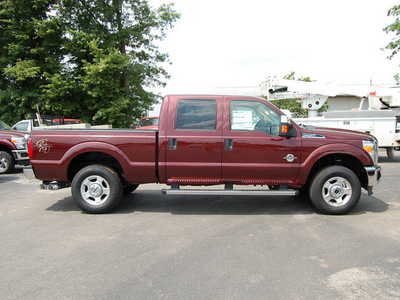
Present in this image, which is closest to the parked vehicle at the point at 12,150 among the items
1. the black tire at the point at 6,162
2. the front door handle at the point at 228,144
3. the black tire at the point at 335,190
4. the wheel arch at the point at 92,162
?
the black tire at the point at 6,162

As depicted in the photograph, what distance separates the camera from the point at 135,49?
18422 mm

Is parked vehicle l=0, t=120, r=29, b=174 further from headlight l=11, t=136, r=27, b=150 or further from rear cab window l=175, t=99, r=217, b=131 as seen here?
rear cab window l=175, t=99, r=217, b=131

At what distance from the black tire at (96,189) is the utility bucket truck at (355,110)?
8.37 m

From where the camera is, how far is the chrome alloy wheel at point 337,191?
4991 mm

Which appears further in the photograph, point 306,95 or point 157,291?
point 306,95

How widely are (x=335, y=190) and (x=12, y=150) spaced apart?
9334 millimetres

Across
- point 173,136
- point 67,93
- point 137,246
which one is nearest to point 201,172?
point 173,136

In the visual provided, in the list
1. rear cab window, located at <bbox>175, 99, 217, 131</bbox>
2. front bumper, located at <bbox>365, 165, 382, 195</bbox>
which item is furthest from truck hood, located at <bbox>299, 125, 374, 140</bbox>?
rear cab window, located at <bbox>175, 99, 217, 131</bbox>

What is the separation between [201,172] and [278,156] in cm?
129

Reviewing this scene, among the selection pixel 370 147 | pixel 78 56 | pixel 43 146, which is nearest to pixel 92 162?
pixel 43 146

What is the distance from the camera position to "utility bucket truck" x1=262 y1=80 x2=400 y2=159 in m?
11.3

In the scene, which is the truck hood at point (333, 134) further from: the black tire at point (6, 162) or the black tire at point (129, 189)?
the black tire at point (6, 162)

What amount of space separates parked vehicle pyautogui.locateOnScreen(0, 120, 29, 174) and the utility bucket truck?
932cm

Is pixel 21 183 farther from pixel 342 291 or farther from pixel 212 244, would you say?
pixel 342 291
